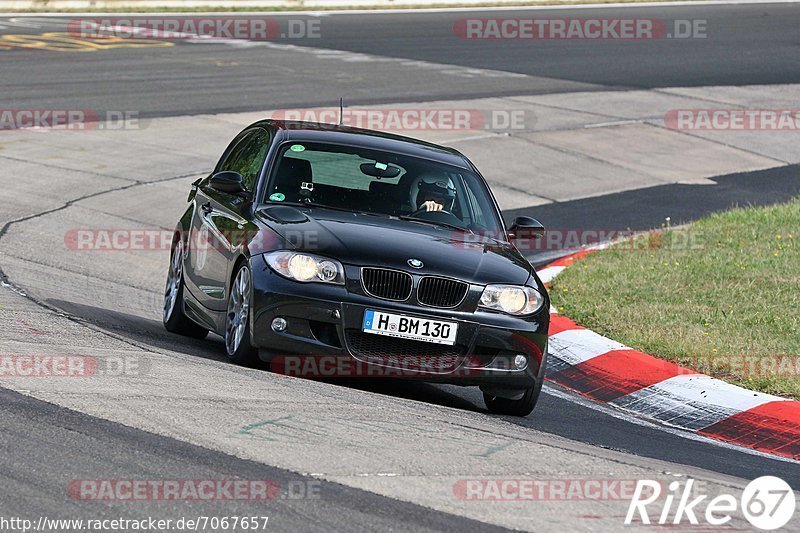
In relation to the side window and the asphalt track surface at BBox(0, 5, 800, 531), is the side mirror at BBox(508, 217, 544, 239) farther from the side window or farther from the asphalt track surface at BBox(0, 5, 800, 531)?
the side window

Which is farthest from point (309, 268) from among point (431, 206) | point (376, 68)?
point (376, 68)

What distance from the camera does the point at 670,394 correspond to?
9.07 metres

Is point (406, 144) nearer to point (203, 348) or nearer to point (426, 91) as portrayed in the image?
point (203, 348)

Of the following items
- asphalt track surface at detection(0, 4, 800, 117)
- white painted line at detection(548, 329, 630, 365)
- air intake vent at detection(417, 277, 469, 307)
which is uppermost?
air intake vent at detection(417, 277, 469, 307)

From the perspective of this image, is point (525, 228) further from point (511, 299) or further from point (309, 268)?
point (309, 268)

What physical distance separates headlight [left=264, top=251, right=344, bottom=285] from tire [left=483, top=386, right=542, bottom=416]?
1.32 metres

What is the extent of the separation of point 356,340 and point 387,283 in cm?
37

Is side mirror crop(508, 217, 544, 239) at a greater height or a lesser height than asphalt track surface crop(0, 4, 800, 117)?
greater

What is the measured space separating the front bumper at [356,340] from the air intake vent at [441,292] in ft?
0.20

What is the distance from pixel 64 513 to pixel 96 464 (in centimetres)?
56

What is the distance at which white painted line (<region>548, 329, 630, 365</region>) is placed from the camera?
1000cm

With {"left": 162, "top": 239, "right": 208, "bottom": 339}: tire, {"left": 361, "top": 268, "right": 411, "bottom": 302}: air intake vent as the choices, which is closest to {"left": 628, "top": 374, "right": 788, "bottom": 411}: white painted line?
{"left": 361, "top": 268, "right": 411, "bottom": 302}: air intake vent

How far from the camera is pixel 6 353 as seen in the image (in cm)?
725

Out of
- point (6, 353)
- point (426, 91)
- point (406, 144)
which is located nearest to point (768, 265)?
point (406, 144)
